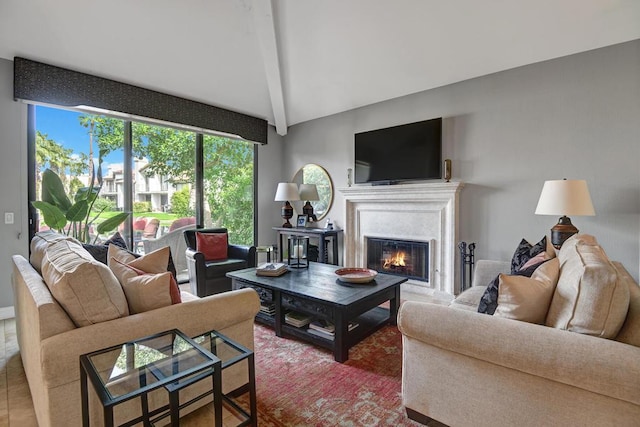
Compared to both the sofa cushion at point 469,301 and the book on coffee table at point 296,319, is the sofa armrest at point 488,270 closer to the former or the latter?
the sofa cushion at point 469,301

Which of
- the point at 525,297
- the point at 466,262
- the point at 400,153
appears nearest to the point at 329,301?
the point at 525,297

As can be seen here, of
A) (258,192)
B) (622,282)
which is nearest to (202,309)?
(622,282)

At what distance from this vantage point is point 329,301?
2.28 m

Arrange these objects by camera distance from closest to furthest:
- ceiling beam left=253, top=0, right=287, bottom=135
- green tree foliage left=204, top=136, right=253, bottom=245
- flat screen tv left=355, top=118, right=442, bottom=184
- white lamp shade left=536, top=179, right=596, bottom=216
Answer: white lamp shade left=536, top=179, right=596, bottom=216, ceiling beam left=253, top=0, right=287, bottom=135, flat screen tv left=355, top=118, right=442, bottom=184, green tree foliage left=204, top=136, right=253, bottom=245

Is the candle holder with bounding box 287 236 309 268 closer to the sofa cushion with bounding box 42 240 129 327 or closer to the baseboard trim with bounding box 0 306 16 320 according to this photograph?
the sofa cushion with bounding box 42 240 129 327

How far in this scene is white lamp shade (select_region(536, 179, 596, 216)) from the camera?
8.50 ft

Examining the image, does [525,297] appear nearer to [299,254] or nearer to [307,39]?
[299,254]

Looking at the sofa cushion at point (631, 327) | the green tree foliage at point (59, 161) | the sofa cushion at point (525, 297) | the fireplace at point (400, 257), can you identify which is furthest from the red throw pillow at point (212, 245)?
the sofa cushion at point (631, 327)

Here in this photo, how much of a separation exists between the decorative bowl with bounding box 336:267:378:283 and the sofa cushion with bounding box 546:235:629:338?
146cm

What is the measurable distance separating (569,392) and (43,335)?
205cm

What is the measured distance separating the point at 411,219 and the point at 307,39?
260 centimetres

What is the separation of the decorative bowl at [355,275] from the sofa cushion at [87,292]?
1.67 meters

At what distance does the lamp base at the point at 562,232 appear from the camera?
2760mm

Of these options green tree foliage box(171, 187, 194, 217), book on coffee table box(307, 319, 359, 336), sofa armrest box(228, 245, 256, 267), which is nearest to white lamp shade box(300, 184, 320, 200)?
sofa armrest box(228, 245, 256, 267)
